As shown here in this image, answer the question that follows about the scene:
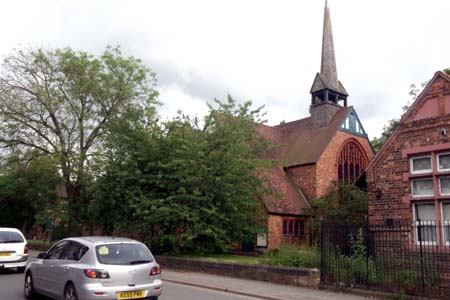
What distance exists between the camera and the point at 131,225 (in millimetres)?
21391

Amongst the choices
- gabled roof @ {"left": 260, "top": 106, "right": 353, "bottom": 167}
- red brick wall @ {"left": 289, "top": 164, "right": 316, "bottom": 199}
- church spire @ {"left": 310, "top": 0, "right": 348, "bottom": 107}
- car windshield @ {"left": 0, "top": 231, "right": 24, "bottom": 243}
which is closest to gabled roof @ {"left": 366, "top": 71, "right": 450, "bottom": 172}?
car windshield @ {"left": 0, "top": 231, "right": 24, "bottom": 243}

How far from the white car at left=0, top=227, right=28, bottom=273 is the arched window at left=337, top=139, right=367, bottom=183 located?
74.5 ft

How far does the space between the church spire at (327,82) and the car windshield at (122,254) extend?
28.6 metres

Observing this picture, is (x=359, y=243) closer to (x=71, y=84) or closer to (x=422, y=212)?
(x=422, y=212)

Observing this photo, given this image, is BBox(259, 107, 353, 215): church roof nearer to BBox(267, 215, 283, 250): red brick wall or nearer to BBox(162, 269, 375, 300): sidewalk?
BBox(267, 215, 283, 250): red brick wall

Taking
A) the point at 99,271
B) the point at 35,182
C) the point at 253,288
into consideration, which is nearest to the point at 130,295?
the point at 99,271

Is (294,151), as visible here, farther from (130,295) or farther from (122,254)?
(130,295)

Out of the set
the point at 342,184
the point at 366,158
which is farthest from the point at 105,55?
the point at 366,158

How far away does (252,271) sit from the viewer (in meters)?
14.7

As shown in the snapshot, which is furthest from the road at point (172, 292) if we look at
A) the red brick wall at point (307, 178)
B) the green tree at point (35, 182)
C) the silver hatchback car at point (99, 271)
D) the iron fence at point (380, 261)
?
the red brick wall at point (307, 178)

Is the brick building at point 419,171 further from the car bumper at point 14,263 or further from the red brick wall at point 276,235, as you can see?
the car bumper at point 14,263

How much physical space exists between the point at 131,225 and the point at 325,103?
797 inches

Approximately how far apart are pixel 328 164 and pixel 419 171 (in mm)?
16426

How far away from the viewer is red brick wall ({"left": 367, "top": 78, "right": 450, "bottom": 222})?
47.9 ft
